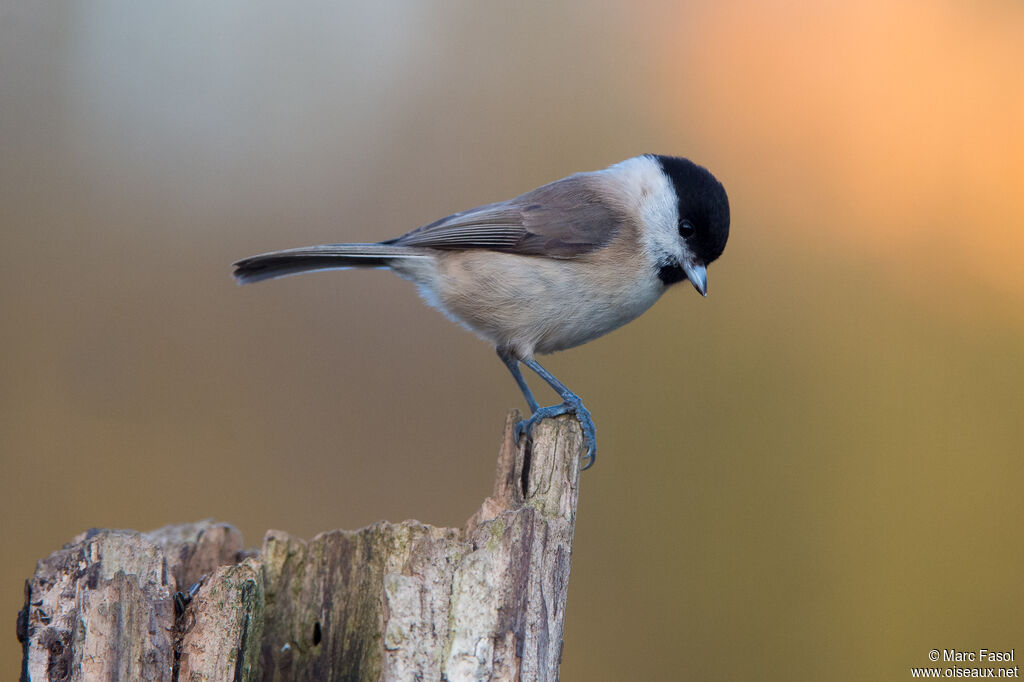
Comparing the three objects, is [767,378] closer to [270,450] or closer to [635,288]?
[635,288]

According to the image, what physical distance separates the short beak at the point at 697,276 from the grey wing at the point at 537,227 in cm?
31

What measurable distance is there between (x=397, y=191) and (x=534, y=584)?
359 cm

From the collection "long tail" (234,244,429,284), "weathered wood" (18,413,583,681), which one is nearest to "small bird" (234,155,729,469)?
"long tail" (234,244,429,284)

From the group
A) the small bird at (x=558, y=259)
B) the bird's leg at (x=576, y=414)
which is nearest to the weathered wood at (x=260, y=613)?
the bird's leg at (x=576, y=414)

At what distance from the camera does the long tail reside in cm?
325

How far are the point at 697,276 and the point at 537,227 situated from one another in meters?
0.63

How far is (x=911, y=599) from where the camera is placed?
14.0ft

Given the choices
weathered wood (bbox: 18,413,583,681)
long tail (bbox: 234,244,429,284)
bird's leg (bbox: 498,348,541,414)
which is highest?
long tail (bbox: 234,244,429,284)

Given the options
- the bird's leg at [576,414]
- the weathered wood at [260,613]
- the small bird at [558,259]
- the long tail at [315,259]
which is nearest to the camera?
the weathered wood at [260,613]

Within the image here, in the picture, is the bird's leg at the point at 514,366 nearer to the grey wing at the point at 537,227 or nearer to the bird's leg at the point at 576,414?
the bird's leg at the point at 576,414

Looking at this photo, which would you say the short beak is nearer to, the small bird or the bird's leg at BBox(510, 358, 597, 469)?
the small bird

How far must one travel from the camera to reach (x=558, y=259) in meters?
3.21

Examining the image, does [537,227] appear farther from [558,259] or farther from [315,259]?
[315,259]

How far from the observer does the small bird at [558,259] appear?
3.14m
